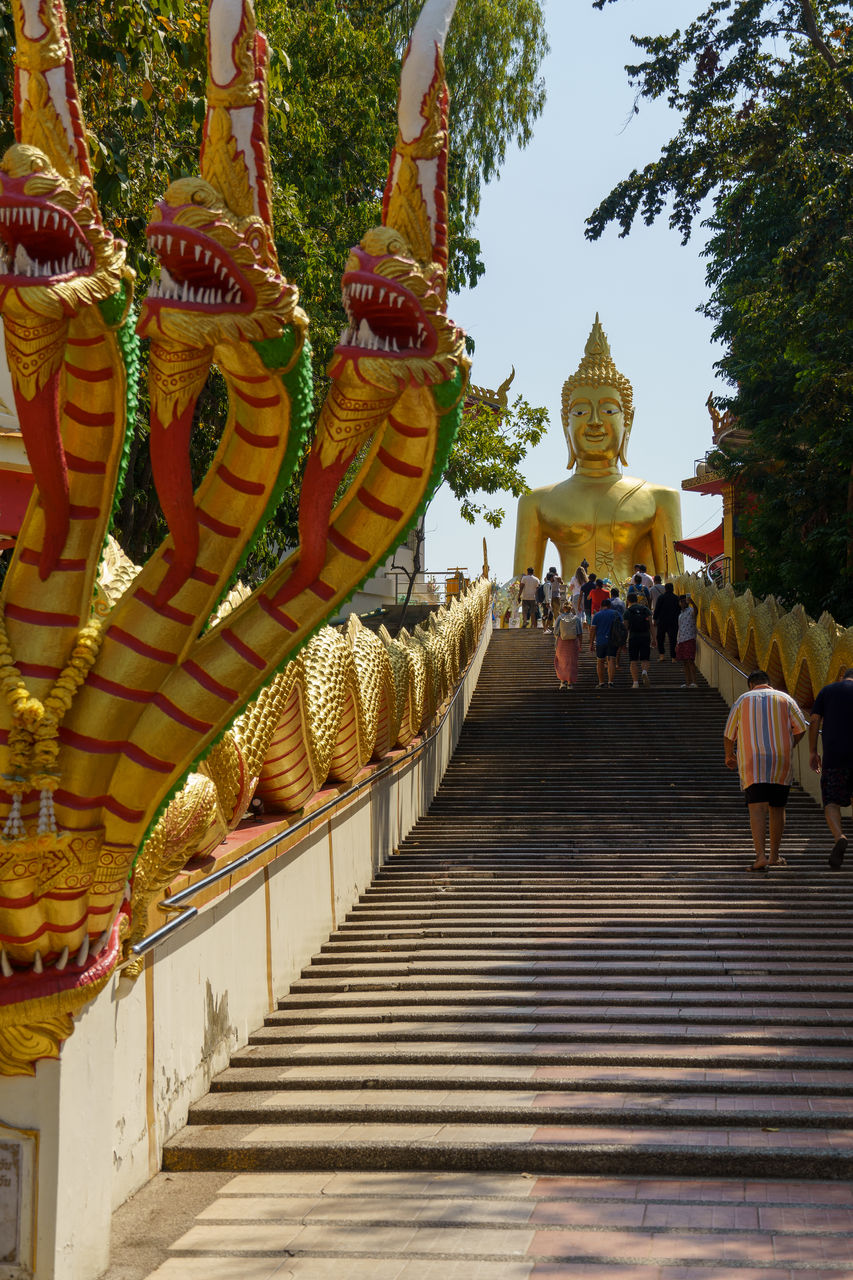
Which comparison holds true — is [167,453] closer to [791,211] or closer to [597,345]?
[791,211]

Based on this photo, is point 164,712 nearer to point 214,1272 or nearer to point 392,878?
point 214,1272

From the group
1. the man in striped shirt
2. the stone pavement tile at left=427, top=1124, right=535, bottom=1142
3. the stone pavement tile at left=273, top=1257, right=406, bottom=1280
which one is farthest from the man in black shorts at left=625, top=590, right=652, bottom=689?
the stone pavement tile at left=273, top=1257, right=406, bottom=1280

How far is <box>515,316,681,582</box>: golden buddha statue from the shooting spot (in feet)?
108

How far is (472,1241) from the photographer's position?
4.97 metres

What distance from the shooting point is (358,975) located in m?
8.41

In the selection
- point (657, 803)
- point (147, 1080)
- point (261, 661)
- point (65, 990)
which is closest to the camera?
point (65, 990)

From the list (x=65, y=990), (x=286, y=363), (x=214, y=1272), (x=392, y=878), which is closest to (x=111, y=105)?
(x=392, y=878)

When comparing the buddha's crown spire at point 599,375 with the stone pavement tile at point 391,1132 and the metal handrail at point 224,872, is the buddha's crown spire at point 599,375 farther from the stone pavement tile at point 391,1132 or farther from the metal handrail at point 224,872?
the stone pavement tile at point 391,1132

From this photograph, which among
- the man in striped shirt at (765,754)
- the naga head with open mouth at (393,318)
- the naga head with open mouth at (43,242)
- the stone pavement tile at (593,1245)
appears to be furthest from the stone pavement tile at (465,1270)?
the man in striped shirt at (765,754)

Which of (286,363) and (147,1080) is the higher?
(286,363)

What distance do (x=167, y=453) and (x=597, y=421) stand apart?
29.3 metres

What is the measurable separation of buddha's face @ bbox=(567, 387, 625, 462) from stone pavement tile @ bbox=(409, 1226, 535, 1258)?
29411 mm

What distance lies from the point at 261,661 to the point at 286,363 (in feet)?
3.34

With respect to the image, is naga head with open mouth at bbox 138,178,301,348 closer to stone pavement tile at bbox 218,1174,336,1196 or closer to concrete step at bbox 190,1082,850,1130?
stone pavement tile at bbox 218,1174,336,1196
